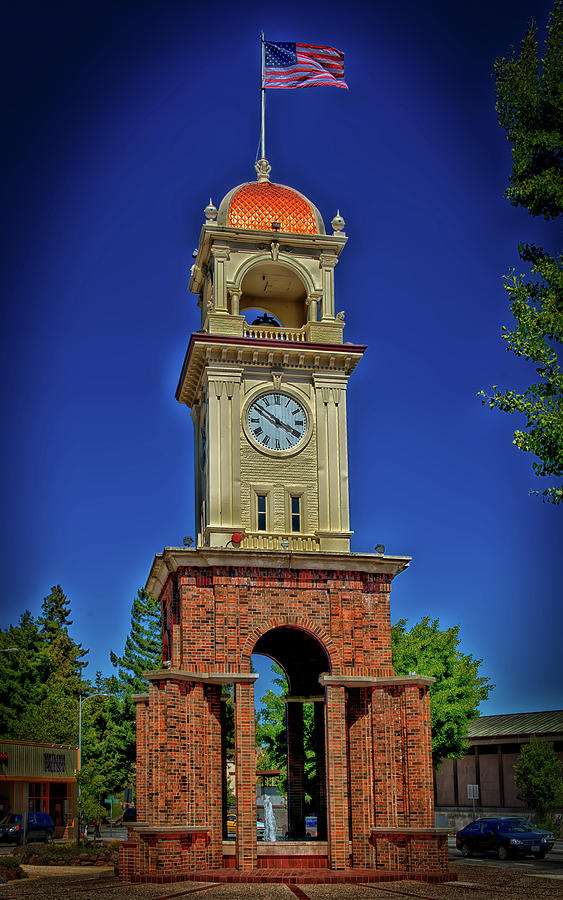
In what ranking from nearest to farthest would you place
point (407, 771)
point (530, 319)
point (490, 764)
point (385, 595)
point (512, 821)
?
point (530, 319) → point (407, 771) → point (385, 595) → point (512, 821) → point (490, 764)

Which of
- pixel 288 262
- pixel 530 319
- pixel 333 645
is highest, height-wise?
pixel 288 262

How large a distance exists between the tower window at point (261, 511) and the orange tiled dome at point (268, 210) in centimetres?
923

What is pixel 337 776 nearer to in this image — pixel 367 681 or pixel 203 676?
pixel 367 681

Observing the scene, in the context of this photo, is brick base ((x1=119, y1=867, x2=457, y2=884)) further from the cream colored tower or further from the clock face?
the clock face

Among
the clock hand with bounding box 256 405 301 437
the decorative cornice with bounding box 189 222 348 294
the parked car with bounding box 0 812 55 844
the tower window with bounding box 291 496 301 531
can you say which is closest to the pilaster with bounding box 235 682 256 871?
the tower window with bounding box 291 496 301 531

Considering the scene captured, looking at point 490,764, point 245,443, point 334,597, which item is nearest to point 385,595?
point 334,597

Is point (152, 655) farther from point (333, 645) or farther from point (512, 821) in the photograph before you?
point (333, 645)

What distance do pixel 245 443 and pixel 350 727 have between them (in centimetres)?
935

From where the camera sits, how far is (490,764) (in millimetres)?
69562

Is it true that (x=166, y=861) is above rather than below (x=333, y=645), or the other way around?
below

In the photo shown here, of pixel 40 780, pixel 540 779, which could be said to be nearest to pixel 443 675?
pixel 540 779

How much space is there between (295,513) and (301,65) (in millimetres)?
14649

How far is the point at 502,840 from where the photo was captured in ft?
132

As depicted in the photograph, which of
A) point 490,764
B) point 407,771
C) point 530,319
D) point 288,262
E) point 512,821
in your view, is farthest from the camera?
point 490,764
